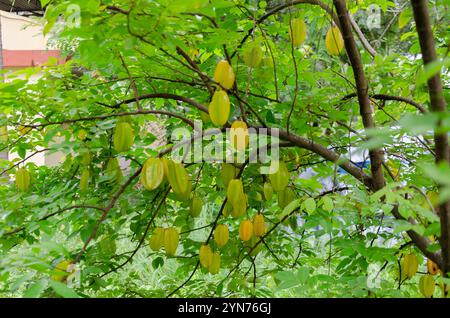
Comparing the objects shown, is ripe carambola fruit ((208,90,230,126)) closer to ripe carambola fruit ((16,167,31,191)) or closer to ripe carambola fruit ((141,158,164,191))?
ripe carambola fruit ((141,158,164,191))

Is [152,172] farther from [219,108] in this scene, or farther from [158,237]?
[158,237]

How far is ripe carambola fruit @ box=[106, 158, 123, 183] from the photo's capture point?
4.85ft

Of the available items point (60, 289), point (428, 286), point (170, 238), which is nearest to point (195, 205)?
point (170, 238)

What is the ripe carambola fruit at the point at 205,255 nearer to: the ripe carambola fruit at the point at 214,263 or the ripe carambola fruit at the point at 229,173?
the ripe carambola fruit at the point at 214,263

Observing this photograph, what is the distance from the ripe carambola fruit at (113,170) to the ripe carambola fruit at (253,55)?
1.65 ft

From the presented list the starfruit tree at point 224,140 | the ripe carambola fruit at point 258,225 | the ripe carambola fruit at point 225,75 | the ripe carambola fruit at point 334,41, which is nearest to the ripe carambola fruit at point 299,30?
the starfruit tree at point 224,140

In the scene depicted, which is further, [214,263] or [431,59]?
[214,263]

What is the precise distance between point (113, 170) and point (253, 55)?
540 millimetres

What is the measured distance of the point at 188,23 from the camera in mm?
1114

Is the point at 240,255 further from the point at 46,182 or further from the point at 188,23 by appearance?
the point at 188,23

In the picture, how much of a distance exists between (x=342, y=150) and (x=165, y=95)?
57 cm

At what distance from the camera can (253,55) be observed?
4.15 ft

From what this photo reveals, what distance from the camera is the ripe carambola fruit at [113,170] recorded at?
4.85ft
